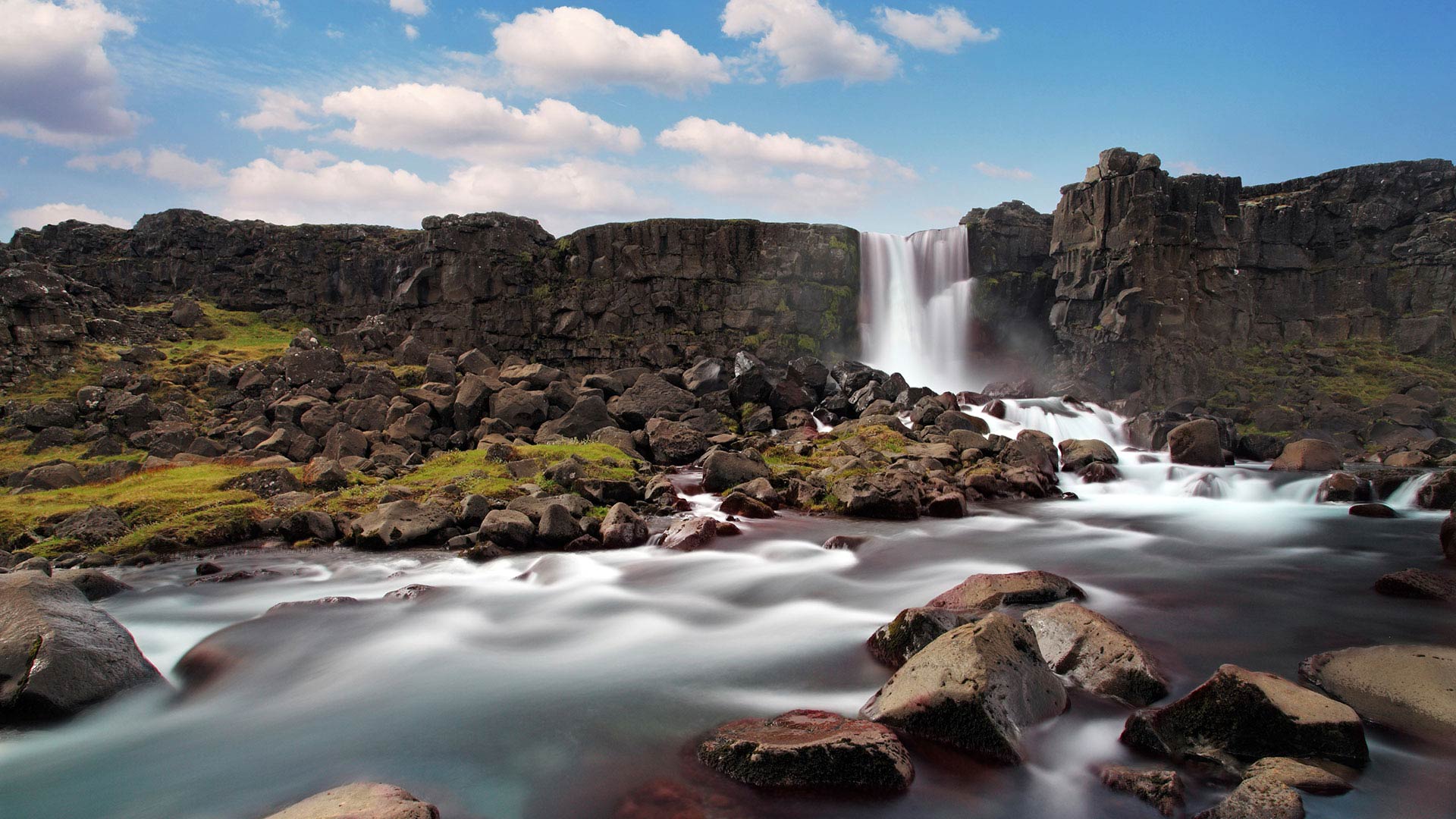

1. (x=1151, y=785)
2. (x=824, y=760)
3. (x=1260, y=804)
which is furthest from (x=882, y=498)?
(x=1260, y=804)

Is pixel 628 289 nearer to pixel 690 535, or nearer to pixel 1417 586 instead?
pixel 690 535

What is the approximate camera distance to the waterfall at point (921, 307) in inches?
1578

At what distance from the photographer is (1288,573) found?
1151 cm

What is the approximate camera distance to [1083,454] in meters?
22.2

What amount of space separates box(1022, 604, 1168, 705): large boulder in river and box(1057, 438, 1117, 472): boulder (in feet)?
50.5

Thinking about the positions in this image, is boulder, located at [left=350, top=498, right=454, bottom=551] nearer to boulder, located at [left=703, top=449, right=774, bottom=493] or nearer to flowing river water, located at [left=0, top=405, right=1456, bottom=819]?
flowing river water, located at [left=0, top=405, right=1456, bottom=819]

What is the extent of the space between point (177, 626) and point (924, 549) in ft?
Result: 35.7

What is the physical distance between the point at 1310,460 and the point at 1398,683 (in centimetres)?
1712

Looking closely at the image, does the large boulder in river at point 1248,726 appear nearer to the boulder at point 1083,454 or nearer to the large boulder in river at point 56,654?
the large boulder in river at point 56,654

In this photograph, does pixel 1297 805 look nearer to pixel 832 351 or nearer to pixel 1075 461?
pixel 1075 461

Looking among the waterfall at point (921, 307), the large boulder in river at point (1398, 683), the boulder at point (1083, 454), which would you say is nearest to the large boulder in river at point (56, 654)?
the large boulder in river at point (1398, 683)

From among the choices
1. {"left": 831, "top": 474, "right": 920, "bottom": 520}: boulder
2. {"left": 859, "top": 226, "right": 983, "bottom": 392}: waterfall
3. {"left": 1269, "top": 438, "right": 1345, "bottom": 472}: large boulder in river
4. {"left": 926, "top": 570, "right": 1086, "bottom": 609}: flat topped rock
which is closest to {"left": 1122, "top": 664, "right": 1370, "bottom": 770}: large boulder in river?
{"left": 926, "top": 570, "right": 1086, "bottom": 609}: flat topped rock

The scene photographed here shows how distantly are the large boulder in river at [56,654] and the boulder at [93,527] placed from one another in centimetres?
613

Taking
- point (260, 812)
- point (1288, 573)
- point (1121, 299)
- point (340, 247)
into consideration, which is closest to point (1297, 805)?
point (260, 812)
